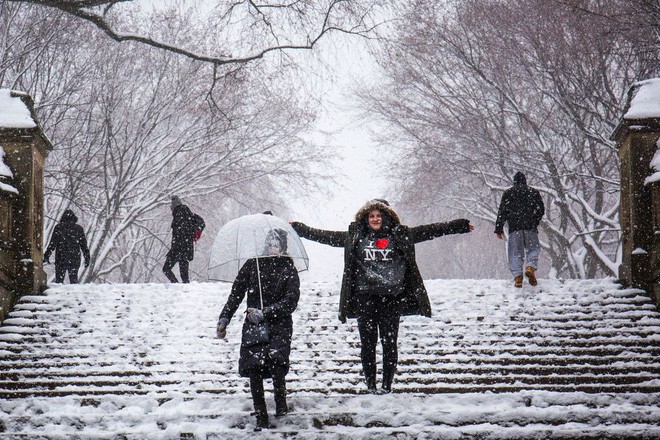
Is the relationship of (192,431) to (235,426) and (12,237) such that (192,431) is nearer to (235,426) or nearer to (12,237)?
(235,426)

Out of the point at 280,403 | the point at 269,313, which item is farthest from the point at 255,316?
the point at 280,403

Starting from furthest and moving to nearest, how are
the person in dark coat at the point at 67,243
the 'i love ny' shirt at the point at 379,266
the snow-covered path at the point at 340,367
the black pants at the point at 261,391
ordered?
the person in dark coat at the point at 67,243, the 'i love ny' shirt at the point at 379,266, the snow-covered path at the point at 340,367, the black pants at the point at 261,391

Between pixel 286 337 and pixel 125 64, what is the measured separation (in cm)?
1256

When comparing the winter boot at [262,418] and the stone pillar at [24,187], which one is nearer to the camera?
the winter boot at [262,418]

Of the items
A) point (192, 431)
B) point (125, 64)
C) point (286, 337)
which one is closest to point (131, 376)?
point (192, 431)

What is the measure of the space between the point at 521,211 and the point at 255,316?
18.1 feet

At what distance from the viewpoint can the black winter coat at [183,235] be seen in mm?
11812

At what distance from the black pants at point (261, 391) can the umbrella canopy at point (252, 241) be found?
2.58 feet

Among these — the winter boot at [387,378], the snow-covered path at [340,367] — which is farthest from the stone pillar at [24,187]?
the winter boot at [387,378]

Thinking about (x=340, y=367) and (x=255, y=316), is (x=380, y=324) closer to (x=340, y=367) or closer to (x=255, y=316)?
(x=255, y=316)

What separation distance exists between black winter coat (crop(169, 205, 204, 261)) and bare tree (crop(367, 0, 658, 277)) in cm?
426

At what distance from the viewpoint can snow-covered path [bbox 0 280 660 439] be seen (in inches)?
211

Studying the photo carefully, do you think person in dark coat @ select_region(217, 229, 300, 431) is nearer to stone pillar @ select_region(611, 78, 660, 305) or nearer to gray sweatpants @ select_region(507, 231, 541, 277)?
gray sweatpants @ select_region(507, 231, 541, 277)

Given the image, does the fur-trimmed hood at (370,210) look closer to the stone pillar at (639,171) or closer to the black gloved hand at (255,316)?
the black gloved hand at (255,316)
